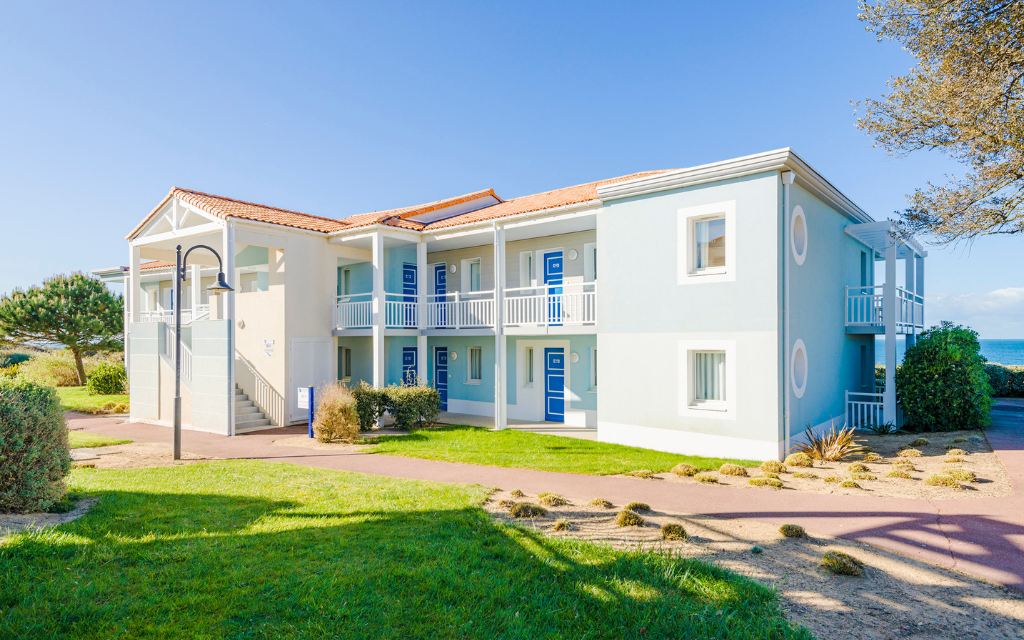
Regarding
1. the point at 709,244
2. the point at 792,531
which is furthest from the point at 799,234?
the point at 792,531

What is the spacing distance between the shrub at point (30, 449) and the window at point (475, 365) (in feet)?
39.7

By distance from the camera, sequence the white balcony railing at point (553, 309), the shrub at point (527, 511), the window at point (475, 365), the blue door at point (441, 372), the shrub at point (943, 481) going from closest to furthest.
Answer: the shrub at point (527, 511), the shrub at point (943, 481), the white balcony railing at point (553, 309), the window at point (475, 365), the blue door at point (441, 372)

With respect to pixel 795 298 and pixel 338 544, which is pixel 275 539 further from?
pixel 795 298

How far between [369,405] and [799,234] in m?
11.0

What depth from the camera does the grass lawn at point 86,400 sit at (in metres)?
19.0

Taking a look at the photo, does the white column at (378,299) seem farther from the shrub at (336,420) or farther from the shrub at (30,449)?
the shrub at (30,449)

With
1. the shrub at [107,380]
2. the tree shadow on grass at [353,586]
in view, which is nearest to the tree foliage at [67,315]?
the shrub at [107,380]

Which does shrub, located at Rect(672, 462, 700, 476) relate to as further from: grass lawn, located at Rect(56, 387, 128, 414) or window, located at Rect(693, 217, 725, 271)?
grass lawn, located at Rect(56, 387, 128, 414)

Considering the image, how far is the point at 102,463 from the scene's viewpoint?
34.8 feet

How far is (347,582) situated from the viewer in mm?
4750

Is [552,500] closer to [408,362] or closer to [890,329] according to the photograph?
[890,329]

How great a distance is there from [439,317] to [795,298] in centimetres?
968

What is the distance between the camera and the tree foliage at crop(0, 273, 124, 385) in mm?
25875

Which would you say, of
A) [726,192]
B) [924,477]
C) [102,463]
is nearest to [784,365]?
[924,477]
